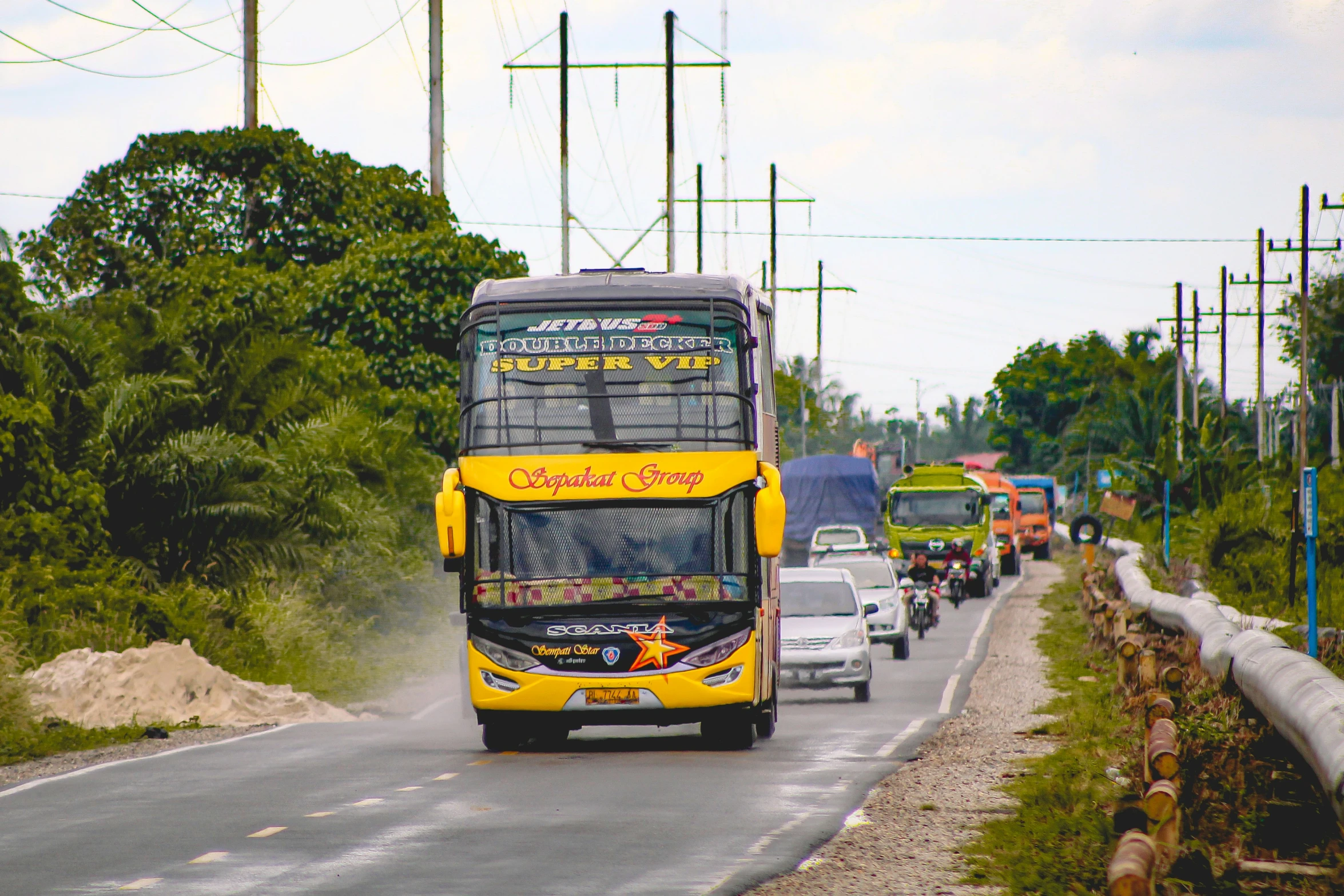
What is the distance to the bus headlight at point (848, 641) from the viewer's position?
23359 millimetres

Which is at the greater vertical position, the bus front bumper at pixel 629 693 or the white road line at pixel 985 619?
the bus front bumper at pixel 629 693

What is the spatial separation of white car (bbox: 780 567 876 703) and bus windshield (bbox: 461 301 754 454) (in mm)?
7139

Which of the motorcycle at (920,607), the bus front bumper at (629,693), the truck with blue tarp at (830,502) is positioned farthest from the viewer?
the truck with blue tarp at (830,502)

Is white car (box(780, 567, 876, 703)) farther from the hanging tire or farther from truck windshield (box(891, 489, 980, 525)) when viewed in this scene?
truck windshield (box(891, 489, 980, 525))

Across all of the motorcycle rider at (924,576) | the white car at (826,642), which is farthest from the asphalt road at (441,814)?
the motorcycle rider at (924,576)

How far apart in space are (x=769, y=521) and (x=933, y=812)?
401 centimetres

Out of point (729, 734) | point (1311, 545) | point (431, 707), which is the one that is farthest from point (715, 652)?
point (431, 707)

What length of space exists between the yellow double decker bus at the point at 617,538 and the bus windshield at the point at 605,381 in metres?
0.02

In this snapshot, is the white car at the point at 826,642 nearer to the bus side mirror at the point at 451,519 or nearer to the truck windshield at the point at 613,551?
the truck windshield at the point at 613,551

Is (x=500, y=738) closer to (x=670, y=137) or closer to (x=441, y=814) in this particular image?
(x=441, y=814)

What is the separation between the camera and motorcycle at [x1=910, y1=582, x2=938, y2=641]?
34.6 meters

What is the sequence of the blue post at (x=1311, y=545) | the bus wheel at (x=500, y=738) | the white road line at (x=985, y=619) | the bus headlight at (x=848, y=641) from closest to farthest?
the blue post at (x=1311, y=545), the bus wheel at (x=500, y=738), the bus headlight at (x=848, y=641), the white road line at (x=985, y=619)

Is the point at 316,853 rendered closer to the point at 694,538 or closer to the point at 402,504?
the point at 694,538

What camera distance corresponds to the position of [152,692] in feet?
72.1
